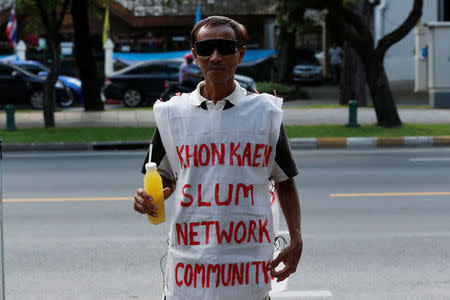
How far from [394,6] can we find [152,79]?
1443 cm

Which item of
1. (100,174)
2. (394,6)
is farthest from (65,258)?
(394,6)

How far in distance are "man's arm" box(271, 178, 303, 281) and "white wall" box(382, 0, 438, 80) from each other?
3485 cm

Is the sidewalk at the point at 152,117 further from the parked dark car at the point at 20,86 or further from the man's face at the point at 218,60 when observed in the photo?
the man's face at the point at 218,60

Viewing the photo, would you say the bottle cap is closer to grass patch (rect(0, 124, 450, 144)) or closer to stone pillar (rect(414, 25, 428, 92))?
grass patch (rect(0, 124, 450, 144))

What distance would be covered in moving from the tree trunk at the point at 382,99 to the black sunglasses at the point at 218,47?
15.4 m

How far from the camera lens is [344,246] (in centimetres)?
784

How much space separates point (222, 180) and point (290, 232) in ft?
1.25

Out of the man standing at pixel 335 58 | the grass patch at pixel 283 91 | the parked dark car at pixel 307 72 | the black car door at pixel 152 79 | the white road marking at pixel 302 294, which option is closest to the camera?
the white road marking at pixel 302 294

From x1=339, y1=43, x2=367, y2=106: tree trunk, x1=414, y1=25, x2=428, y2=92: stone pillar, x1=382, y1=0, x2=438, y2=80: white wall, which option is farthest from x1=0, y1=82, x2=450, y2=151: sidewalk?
x1=382, y1=0, x2=438, y2=80: white wall

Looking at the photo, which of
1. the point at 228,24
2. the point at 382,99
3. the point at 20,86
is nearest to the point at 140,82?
the point at 20,86

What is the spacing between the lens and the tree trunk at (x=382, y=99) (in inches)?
730

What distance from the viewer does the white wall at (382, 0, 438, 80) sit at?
37656 mm

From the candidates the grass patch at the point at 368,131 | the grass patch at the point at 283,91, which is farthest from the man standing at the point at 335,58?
the grass patch at the point at 368,131

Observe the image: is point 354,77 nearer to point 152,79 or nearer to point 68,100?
point 152,79
